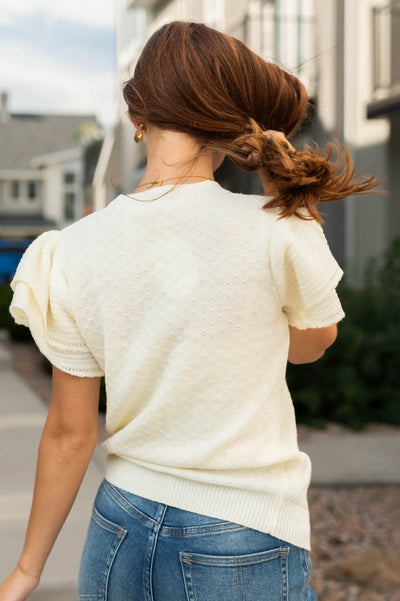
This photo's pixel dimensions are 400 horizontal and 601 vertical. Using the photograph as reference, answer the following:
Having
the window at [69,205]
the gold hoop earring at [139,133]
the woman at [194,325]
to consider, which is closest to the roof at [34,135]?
the window at [69,205]

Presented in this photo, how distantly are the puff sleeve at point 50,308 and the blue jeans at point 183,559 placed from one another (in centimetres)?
24

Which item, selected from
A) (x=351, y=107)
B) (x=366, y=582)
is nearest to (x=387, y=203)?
(x=351, y=107)

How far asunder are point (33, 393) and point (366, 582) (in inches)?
172

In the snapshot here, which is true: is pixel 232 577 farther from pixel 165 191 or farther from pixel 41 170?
pixel 41 170

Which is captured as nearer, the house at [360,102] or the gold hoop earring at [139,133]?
the gold hoop earring at [139,133]

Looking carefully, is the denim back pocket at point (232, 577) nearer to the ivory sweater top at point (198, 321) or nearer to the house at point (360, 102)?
the ivory sweater top at point (198, 321)

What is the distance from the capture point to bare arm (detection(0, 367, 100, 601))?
128cm

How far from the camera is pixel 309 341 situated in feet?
4.32

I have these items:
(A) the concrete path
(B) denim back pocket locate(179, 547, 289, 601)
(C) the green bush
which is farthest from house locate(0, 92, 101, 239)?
(B) denim back pocket locate(179, 547, 289, 601)

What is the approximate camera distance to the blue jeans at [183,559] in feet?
3.85

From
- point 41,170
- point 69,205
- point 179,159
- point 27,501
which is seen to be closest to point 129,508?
point 179,159

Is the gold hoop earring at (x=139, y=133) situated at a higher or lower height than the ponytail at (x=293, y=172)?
higher

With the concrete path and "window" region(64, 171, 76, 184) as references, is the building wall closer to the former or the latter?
"window" region(64, 171, 76, 184)

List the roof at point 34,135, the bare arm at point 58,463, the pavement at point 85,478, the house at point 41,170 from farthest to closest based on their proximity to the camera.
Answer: the roof at point 34,135, the house at point 41,170, the pavement at point 85,478, the bare arm at point 58,463
